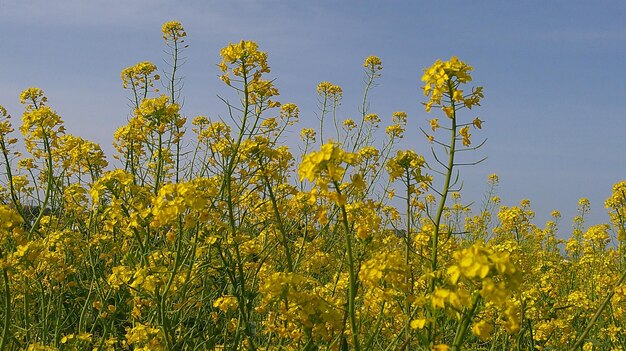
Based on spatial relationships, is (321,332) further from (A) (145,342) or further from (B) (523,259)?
(B) (523,259)

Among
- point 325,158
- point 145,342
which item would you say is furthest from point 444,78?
point 145,342

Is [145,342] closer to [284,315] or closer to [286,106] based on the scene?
[284,315]

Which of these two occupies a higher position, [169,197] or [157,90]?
[157,90]

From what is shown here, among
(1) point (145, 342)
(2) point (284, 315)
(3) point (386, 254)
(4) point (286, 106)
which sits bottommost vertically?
(1) point (145, 342)

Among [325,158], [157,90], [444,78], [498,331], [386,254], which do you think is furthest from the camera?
[157,90]

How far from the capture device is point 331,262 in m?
4.39

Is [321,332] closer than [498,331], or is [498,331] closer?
[321,332]

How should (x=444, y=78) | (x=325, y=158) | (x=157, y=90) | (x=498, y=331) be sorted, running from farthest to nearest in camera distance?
1. (x=157, y=90)
2. (x=498, y=331)
3. (x=444, y=78)
4. (x=325, y=158)

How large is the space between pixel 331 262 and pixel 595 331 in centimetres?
188

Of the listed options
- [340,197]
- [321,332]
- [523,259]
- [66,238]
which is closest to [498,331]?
[523,259]

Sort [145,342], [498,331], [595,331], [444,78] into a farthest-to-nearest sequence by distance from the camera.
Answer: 1. [595,331]
2. [498,331]
3. [145,342]
4. [444,78]

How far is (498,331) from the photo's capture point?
3609 millimetres

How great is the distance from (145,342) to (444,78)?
5.53 ft

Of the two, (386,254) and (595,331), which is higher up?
(386,254)
